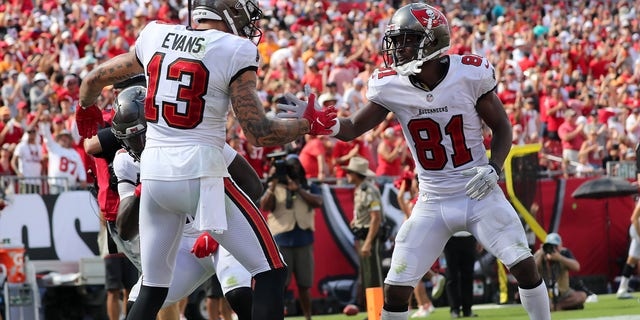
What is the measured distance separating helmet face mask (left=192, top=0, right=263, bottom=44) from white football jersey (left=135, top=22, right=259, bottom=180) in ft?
0.45

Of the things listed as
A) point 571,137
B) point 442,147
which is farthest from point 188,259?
point 571,137

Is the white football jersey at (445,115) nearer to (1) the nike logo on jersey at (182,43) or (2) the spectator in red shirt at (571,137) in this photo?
(1) the nike logo on jersey at (182,43)

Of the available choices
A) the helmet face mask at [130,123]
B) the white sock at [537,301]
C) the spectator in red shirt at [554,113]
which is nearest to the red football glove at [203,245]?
the helmet face mask at [130,123]

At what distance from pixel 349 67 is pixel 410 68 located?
1147cm

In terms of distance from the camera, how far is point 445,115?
244 inches

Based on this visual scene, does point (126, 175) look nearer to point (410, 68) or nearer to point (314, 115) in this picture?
point (314, 115)

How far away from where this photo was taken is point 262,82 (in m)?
16.3

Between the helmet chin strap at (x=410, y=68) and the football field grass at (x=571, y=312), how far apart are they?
408cm

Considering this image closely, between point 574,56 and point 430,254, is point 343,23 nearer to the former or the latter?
point 574,56

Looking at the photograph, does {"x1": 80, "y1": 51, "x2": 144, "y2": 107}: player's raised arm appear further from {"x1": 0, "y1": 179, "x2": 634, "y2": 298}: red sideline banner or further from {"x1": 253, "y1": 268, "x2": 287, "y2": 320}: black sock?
{"x1": 0, "y1": 179, "x2": 634, "y2": 298}: red sideline banner

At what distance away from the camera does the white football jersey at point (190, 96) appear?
5.20 m

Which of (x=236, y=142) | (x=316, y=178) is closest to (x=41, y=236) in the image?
(x=236, y=142)

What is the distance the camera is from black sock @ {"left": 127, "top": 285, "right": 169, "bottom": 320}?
538 centimetres

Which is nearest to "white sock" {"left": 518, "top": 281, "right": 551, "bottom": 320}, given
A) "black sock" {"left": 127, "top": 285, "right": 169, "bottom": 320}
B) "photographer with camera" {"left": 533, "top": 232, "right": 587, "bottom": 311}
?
"black sock" {"left": 127, "top": 285, "right": 169, "bottom": 320}
